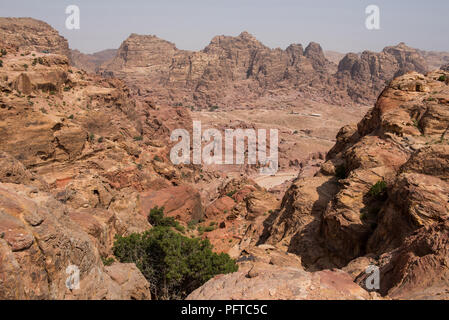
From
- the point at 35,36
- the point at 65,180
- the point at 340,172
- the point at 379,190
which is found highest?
the point at 35,36

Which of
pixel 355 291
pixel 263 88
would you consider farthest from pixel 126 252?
pixel 263 88

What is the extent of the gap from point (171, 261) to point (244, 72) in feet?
538

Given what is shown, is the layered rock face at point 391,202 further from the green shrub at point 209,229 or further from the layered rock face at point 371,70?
the layered rock face at point 371,70

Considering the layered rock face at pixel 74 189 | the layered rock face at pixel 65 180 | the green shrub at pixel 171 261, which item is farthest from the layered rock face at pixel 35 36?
the green shrub at pixel 171 261

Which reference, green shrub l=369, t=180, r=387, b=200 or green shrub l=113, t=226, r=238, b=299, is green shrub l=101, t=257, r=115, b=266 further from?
green shrub l=369, t=180, r=387, b=200

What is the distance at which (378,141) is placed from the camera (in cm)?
1986

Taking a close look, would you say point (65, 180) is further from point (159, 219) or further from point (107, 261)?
point (107, 261)

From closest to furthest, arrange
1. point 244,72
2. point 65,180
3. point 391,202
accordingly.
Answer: point 391,202 < point 65,180 < point 244,72

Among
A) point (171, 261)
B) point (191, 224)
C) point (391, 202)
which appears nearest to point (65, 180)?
point (191, 224)

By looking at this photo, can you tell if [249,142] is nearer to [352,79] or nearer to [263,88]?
[263,88]

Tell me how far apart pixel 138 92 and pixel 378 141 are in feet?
401

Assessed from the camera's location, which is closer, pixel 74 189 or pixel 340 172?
pixel 74 189

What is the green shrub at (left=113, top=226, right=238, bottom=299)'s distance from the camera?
14781mm

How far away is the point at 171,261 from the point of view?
14977 mm
